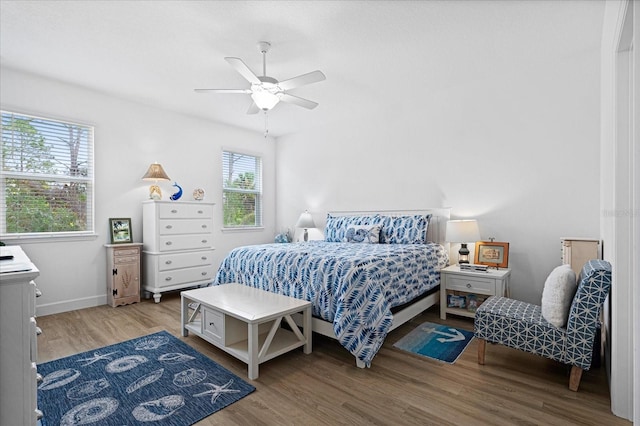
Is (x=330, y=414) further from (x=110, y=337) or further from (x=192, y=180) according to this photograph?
(x=192, y=180)

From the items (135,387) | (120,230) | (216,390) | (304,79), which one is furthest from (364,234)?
(120,230)

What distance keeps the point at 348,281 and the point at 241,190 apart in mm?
3732

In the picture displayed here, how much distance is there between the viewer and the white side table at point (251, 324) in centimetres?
218

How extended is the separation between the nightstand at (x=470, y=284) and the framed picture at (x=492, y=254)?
139 millimetres

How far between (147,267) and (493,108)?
465 centimetres

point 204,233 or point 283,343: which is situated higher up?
point 204,233

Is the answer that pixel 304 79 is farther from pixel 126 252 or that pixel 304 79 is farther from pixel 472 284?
pixel 126 252

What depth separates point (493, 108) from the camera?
3674 mm

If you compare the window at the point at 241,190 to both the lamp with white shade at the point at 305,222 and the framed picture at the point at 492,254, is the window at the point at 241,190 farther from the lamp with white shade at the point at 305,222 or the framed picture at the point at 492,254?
the framed picture at the point at 492,254

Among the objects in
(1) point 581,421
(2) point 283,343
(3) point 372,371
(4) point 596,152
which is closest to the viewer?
(1) point 581,421

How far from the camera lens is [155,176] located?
13.9ft

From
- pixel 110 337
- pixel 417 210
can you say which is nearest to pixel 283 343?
pixel 110 337

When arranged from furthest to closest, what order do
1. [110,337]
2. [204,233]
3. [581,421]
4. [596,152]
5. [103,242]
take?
[204,233] < [103,242] < [596,152] < [110,337] < [581,421]

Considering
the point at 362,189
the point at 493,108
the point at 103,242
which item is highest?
the point at 493,108
